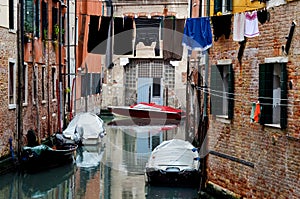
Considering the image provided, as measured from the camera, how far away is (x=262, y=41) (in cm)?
885

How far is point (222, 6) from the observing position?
1103 cm

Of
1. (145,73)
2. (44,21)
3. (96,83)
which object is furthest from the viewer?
(145,73)

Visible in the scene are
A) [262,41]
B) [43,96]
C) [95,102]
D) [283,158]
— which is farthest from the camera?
[95,102]

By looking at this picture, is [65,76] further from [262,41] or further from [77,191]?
[262,41]

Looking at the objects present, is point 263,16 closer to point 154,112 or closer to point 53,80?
point 53,80

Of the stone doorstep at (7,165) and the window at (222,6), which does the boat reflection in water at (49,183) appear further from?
the window at (222,6)

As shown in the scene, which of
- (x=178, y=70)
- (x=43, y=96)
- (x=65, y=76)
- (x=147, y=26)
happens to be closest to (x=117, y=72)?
(x=178, y=70)

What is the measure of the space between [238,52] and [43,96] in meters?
9.41

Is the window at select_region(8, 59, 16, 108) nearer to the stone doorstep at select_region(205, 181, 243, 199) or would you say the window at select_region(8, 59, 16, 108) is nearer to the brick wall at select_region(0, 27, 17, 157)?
the brick wall at select_region(0, 27, 17, 157)

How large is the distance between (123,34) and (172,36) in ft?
4.65

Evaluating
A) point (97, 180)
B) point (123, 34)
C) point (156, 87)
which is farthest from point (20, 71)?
point (156, 87)

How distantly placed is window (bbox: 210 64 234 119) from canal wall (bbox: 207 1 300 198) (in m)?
0.16

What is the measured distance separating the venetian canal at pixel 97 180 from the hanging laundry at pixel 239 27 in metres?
3.68

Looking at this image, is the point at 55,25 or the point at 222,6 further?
the point at 55,25
